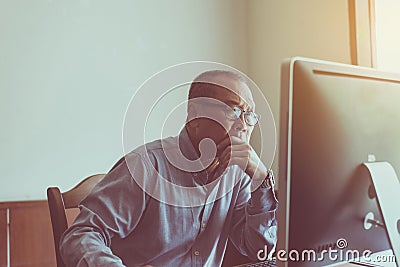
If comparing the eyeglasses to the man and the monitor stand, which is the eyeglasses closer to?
the man

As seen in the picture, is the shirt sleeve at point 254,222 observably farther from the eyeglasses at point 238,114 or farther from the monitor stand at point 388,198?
the monitor stand at point 388,198

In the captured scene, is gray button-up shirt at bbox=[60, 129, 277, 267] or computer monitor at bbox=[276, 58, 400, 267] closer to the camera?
computer monitor at bbox=[276, 58, 400, 267]

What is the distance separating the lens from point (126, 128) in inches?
84.7

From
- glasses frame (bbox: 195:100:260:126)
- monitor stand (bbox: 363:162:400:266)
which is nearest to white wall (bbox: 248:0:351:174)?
glasses frame (bbox: 195:100:260:126)

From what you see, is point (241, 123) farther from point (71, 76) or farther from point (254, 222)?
point (71, 76)

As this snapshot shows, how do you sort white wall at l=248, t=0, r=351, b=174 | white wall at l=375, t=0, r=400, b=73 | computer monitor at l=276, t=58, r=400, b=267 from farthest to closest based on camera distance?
white wall at l=248, t=0, r=351, b=174, white wall at l=375, t=0, r=400, b=73, computer monitor at l=276, t=58, r=400, b=267

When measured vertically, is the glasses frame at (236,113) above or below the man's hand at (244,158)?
above

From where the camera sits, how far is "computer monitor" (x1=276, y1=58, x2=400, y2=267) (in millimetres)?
729

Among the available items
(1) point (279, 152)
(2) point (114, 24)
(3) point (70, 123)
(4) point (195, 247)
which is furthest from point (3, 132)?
(1) point (279, 152)

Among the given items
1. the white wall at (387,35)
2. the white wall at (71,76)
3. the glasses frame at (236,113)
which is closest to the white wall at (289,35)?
the white wall at (387,35)

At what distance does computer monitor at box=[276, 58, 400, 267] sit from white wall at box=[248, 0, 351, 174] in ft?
4.55

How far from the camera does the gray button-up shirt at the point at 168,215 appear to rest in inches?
42.3

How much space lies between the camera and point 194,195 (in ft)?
4.16

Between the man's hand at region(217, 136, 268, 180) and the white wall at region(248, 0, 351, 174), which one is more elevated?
the white wall at region(248, 0, 351, 174)
